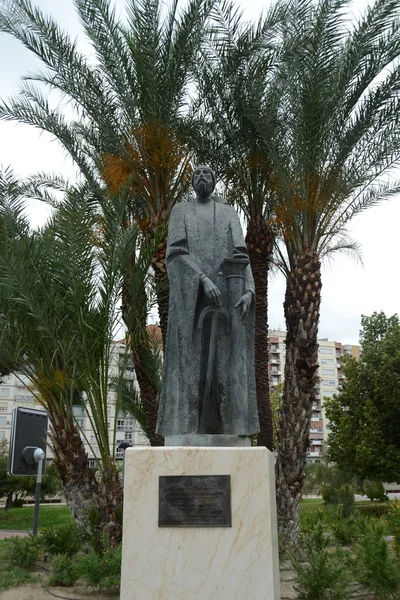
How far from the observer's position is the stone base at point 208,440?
4.45m

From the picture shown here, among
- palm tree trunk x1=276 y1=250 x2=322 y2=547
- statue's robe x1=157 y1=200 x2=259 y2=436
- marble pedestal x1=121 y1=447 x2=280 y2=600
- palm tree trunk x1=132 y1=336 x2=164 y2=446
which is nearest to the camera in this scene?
marble pedestal x1=121 y1=447 x2=280 y2=600

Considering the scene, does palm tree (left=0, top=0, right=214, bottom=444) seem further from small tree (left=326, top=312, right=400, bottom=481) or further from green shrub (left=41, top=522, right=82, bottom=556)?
small tree (left=326, top=312, right=400, bottom=481)

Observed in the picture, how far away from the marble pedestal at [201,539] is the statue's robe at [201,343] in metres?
0.39

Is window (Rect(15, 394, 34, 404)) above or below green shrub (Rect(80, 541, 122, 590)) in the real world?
above

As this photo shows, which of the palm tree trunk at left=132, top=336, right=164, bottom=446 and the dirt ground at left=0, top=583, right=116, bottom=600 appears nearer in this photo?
the dirt ground at left=0, top=583, right=116, bottom=600

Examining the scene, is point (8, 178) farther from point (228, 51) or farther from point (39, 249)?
point (228, 51)

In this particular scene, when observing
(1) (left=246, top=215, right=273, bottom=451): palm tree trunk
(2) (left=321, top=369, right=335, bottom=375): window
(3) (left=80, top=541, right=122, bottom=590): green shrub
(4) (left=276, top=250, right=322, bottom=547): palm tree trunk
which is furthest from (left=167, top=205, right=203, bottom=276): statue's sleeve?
(2) (left=321, top=369, right=335, bottom=375): window

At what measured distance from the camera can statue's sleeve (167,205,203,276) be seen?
4871 mm

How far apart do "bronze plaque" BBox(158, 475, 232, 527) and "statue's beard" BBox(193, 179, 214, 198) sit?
99.0 inches

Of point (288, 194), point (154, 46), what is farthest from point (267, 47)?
point (288, 194)

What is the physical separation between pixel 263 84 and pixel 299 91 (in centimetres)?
79

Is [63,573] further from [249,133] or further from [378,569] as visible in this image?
[249,133]

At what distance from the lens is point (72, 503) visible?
8.95 meters

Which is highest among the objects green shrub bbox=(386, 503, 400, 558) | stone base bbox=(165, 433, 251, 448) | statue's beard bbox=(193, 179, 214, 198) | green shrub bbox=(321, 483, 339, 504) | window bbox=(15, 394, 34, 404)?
window bbox=(15, 394, 34, 404)
